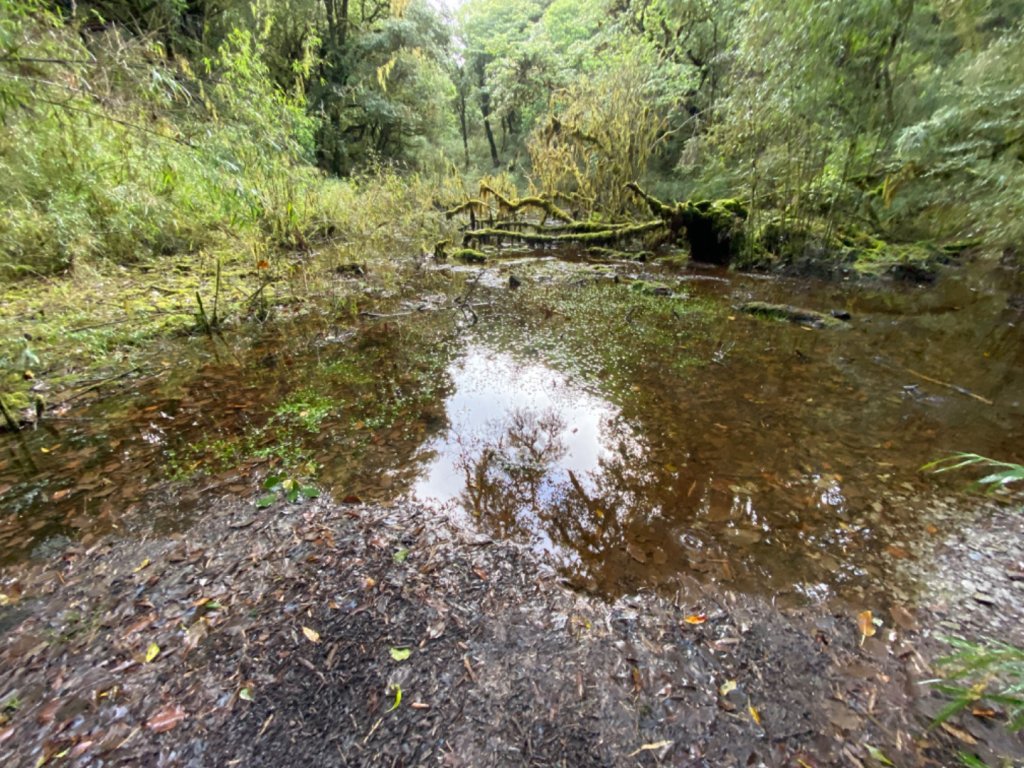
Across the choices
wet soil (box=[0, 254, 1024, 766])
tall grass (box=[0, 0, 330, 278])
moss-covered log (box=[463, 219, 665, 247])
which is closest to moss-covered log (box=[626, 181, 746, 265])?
moss-covered log (box=[463, 219, 665, 247])

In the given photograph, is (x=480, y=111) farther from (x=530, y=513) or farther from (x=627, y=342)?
(x=530, y=513)

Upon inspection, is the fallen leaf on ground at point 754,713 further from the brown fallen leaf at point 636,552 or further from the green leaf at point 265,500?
the green leaf at point 265,500

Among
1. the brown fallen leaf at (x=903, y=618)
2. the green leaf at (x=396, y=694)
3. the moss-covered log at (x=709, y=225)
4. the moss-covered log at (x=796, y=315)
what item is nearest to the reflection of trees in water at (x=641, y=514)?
the brown fallen leaf at (x=903, y=618)

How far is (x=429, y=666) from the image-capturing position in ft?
6.10

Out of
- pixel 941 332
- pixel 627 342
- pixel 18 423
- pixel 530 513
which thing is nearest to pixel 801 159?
pixel 941 332

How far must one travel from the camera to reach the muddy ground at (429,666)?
1.57m

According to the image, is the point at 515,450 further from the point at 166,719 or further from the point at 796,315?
the point at 796,315

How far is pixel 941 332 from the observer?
5.79m

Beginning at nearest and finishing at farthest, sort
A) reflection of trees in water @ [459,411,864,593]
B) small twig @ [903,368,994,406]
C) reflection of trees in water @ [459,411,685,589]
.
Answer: reflection of trees in water @ [459,411,864,593] → reflection of trees in water @ [459,411,685,589] → small twig @ [903,368,994,406]

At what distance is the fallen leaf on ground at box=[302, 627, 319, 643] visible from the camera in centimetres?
193

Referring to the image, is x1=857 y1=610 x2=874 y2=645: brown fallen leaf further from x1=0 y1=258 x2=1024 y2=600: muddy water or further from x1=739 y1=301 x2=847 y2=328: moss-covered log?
x1=739 y1=301 x2=847 y2=328: moss-covered log

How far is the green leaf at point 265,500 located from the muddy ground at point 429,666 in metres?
0.26

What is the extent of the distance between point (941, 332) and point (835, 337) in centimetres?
158

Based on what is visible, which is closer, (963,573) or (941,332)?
(963,573)
